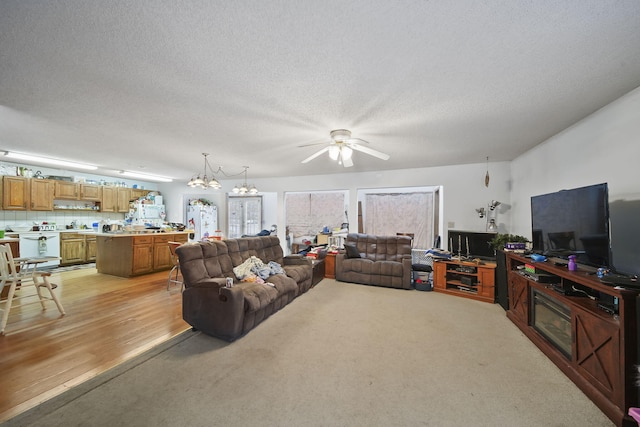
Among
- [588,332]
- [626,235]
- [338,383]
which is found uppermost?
[626,235]

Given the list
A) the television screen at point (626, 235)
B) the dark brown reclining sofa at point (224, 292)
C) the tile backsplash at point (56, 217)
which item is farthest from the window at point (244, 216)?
the television screen at point (626, 235)

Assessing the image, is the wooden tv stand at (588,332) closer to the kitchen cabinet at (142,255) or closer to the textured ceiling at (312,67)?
the textured ceiling at (312,67)

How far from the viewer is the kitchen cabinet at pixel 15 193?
4863 millimetres

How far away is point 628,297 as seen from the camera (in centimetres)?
145

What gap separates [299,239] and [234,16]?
634 cm

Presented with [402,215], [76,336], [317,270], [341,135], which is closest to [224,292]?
[76,336]

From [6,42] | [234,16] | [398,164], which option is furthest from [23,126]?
[398,164]

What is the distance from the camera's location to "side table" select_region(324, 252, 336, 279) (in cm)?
498

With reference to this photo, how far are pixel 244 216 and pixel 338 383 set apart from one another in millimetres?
7046

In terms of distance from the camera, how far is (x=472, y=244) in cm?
413

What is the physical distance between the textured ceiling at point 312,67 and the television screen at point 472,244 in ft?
5.55

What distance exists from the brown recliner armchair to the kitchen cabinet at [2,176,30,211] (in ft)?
22.9

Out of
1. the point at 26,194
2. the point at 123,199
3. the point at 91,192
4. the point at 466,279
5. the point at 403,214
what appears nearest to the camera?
the point at 466,279

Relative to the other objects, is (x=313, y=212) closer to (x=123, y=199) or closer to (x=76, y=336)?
(x=76, y=336)
